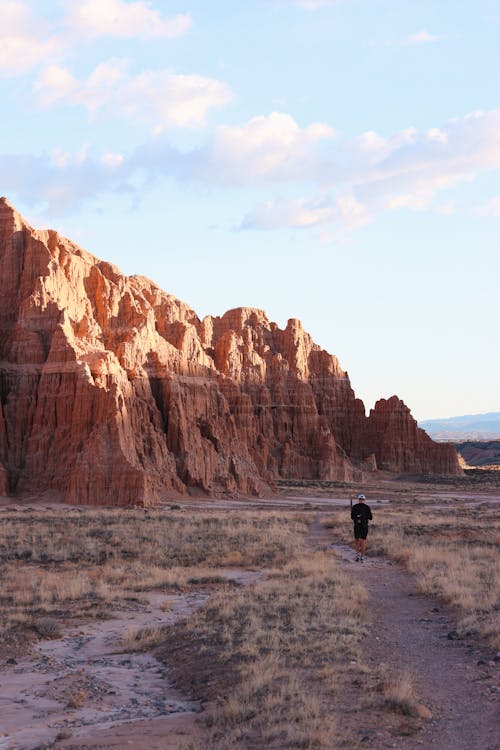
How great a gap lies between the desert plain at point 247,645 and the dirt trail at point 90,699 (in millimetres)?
39

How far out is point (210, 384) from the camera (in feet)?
260

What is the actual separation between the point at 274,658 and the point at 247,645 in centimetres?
99

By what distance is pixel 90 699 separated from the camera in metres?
11.1

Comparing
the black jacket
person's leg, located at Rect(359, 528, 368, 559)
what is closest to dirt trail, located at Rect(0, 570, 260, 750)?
the black jacket

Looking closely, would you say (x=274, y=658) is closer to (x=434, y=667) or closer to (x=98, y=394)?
(x=434, y=667)

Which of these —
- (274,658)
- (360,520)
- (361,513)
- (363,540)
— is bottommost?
(274,658)

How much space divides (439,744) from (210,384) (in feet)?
232

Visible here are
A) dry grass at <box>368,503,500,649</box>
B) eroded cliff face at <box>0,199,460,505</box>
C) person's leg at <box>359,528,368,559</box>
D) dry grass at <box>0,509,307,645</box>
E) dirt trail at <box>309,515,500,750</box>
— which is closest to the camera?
dirt trail at <box>309,515,500,750</box>

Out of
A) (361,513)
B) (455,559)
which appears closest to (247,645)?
(361,513)

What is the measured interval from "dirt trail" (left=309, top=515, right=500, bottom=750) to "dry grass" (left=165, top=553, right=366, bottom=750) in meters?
0.44

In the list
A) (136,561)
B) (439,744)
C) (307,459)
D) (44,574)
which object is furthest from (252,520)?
(307,459)

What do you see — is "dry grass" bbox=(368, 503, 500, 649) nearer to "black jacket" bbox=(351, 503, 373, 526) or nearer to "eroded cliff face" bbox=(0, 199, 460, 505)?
"black jacket" bbox=(351, 503, 373, 526)

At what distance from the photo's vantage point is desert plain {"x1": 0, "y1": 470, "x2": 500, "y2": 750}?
31.0ft

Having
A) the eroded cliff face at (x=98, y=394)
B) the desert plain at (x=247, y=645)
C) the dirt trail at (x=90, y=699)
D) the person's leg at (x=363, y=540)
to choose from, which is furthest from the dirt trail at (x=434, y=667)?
the eroded cliff face at (x=98, y=394)
